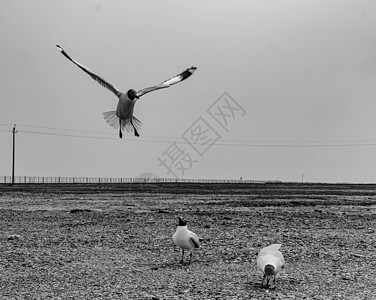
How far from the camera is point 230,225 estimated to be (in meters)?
20.1

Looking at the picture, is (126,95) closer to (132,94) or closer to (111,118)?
(132,94)

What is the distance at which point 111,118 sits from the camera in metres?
20.6

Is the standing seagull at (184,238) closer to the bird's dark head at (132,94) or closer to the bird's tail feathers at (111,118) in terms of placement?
the bird's dark head at (132,94)

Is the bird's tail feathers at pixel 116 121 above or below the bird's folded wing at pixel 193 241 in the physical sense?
above

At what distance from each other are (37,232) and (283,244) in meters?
7.68

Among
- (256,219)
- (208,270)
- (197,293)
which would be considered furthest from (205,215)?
(197,293)

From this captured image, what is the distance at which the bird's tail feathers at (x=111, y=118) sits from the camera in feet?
65.5

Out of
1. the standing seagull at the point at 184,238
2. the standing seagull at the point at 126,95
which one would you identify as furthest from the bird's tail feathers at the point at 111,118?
the standing seagull at the point at 184,238

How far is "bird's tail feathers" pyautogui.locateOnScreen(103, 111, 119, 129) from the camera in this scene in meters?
20.0

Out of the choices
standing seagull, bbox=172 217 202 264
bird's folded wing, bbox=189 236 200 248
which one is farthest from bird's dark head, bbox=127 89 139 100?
bird's folded wing, bbox=189 236 200 248

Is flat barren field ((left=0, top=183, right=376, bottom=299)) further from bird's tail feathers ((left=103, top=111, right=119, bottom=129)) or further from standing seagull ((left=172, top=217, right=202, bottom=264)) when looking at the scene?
bird's tail feathers ((left=103, top=111, right=119, bottom=129))

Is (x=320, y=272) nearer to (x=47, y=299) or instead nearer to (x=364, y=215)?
(x=47, y=299)

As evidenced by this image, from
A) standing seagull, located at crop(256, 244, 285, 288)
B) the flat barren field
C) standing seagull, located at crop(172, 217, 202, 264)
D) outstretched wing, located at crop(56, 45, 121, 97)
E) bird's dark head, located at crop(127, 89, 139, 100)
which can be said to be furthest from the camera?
outstretched wing, located at crop(56, 45, 121, 97)

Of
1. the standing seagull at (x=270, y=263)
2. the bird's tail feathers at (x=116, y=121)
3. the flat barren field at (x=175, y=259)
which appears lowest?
the flat barren field at (x=175, y=259)
